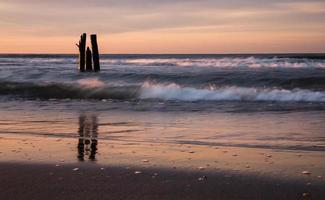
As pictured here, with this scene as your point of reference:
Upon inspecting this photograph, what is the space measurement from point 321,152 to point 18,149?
3722 mm

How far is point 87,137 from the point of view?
7.95 m

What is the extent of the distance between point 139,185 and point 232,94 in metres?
13.0

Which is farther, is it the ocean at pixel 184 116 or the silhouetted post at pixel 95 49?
the silhouetted post at pixel 95 49

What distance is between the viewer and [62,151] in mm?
6504

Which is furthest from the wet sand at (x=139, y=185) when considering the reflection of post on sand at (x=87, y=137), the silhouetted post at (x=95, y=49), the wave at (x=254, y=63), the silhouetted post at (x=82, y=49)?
the wave at (x=254, y=63)

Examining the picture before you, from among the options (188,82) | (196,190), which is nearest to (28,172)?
(196,190)

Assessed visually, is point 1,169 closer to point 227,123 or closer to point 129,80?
point 227,123

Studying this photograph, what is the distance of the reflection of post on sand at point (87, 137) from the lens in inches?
251

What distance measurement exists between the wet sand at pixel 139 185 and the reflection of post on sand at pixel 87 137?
2.95 feet

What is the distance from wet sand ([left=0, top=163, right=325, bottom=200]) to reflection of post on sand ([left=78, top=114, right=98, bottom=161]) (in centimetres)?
90

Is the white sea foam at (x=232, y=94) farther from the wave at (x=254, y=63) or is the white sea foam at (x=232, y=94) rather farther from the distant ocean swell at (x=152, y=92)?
the wave at (x=254, y=63)

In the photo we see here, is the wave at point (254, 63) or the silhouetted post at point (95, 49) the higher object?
the silhouetted post at point (95, 49)

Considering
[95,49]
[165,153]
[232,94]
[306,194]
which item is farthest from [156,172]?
[95,49]

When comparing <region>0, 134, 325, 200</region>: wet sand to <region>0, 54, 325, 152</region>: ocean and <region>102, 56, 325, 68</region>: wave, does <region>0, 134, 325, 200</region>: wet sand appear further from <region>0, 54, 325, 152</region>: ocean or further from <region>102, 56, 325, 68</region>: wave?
<region>102, 56, 325, 68</region>: wave
